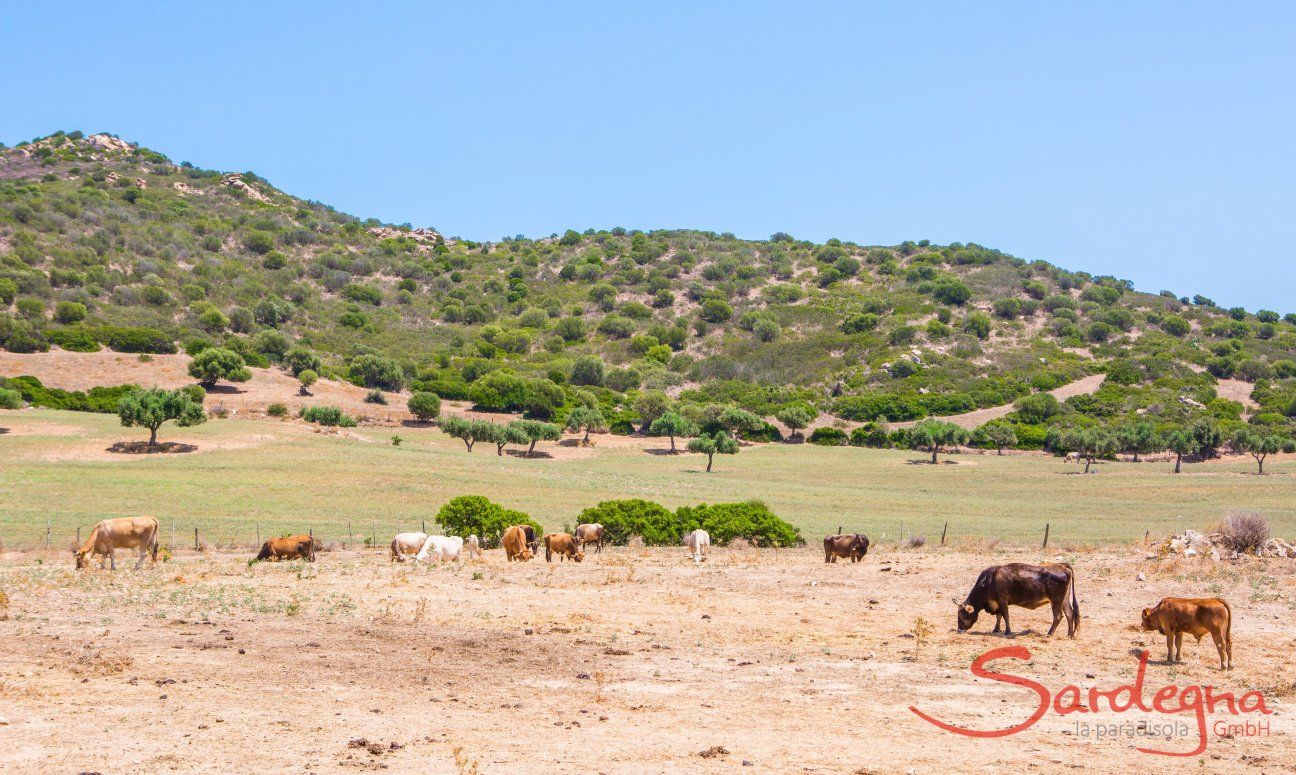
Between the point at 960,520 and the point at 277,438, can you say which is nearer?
the point at 960,520

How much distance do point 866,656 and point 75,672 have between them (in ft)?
39.4

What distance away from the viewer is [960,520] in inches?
1935

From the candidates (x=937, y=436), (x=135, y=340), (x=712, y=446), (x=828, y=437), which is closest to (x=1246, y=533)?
(x=712, y=446)

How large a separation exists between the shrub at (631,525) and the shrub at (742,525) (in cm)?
67

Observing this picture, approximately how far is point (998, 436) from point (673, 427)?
33.5 meters

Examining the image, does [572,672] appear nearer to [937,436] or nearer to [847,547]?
[847,547]

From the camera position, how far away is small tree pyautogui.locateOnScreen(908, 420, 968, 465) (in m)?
87.4

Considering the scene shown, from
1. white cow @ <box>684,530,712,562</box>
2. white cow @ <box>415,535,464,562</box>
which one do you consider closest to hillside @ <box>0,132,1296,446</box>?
white cow @ <box>684,530,712,562</box>

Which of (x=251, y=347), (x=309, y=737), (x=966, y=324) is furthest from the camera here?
(x=966, y=324)

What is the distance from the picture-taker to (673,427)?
86.2 m

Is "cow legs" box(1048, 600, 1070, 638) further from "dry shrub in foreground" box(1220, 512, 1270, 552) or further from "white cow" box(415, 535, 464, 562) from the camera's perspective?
"white cow" box(415, 535, 464, 562)

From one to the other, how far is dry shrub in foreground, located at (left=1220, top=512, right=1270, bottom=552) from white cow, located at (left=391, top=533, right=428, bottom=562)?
24869 millimetres

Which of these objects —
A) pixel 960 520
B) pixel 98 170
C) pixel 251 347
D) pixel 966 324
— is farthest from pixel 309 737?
pixel 98 170

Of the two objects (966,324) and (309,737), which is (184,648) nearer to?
(309,737)
